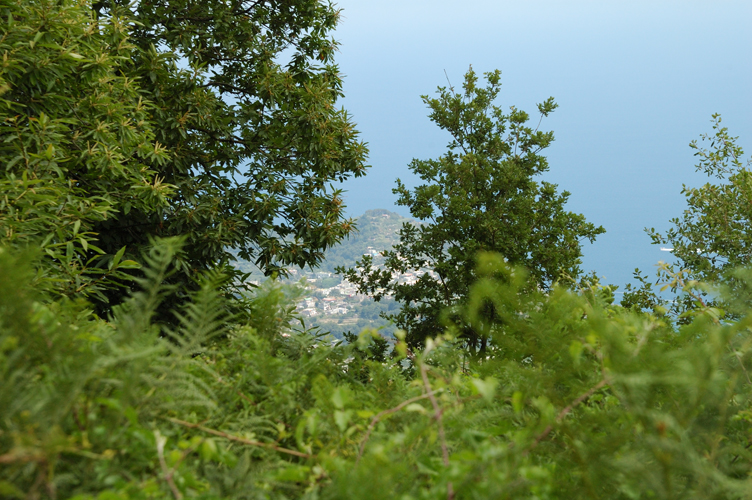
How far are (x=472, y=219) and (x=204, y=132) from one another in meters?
6.20

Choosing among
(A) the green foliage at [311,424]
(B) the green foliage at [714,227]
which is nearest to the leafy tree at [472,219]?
(B) the green foliage at [714,227]

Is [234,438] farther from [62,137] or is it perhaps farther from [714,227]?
[714,227]

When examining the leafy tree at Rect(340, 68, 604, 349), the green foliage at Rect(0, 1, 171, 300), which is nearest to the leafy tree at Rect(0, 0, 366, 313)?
the green foliage at Rect(0, 1, 171, 300)

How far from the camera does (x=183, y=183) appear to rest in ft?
25.3

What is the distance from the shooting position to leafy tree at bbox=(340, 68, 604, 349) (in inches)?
445

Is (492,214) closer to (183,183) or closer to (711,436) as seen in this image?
(183,183)

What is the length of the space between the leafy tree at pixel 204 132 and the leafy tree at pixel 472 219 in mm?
3561

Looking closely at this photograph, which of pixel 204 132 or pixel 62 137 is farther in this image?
pixel 204 132

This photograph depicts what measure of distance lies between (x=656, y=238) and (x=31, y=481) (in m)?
14.7

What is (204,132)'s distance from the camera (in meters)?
8.66

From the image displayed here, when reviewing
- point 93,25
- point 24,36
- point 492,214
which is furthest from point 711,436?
point 492,214

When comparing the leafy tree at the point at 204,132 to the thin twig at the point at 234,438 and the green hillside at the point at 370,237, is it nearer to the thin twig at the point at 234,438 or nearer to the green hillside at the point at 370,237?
the thin twig at the point at 234,438

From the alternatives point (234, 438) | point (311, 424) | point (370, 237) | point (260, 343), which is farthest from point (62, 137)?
point (370, 237)

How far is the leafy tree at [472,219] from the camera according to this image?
11291 mm
